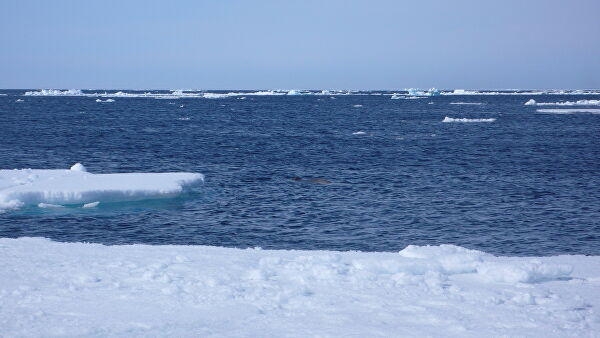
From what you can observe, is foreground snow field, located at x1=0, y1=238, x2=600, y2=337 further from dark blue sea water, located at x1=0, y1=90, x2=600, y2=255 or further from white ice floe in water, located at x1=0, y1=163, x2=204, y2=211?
white ice floe in water, located at x1=0, y1=163, x2=204, y2=211

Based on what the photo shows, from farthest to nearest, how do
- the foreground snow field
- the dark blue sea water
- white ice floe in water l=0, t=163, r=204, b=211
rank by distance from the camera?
white ice floe in water l=0, t=163, r=204, b=211, the dark blue sea water, the foreground snow field

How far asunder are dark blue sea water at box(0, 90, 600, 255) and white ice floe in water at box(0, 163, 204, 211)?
0.45 meters

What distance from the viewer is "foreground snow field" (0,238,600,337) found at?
646 centimetres

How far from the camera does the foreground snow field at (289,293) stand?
6.46m

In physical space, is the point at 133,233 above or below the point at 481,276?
below

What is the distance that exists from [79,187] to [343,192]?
905 centimetres

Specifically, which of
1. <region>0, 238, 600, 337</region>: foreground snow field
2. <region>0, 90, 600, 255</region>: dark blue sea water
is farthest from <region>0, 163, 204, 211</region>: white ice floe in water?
<region>0, 238, 600, 337</region>: foreground snow field

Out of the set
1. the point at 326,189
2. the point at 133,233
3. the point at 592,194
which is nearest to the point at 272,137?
the point at 326,189

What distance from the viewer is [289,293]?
757 centimetres

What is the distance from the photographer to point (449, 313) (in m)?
6.96

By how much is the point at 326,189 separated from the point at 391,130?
30067mm

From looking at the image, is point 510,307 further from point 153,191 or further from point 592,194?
point 592,194

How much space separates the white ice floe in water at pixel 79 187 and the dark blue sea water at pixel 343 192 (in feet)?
1.48

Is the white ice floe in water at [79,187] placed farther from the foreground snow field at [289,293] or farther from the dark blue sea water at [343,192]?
the foreground snow field at [289,293]
